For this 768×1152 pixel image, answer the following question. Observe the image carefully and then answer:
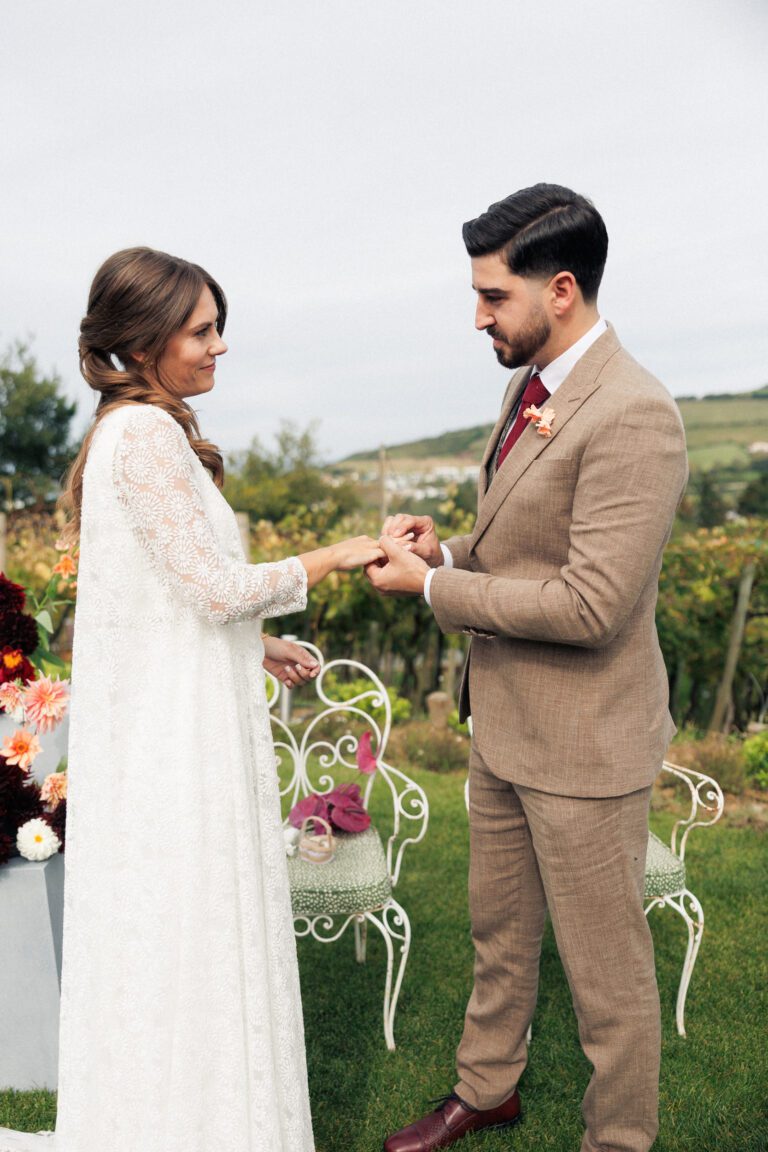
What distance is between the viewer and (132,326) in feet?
6.45

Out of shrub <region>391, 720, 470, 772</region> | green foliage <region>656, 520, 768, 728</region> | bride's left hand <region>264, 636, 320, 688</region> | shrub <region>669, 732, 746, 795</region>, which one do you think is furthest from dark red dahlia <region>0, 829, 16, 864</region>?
green foliage <region>656, 520, 768, 728</region>

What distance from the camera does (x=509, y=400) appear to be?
2596 mm

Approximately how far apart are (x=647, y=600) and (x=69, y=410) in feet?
88.2

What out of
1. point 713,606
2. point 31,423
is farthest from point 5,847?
Answer: point 31,423

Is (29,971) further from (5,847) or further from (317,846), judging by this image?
(317,846)

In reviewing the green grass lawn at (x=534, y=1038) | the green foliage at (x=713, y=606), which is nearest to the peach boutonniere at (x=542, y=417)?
the green grass lawn at (x=534, y=1038)

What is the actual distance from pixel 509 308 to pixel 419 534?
2.46ft

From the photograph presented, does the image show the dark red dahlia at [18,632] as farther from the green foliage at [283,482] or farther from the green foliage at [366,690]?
the green foliage at [283,482]

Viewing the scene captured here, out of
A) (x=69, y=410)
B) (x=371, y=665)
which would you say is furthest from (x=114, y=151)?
(x=69, y=410)

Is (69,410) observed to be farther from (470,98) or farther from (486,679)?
(486,679)

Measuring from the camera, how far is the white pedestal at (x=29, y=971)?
9.31ft

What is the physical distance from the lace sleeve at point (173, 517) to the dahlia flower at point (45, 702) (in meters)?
1.23

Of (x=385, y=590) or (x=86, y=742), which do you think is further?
(x=385, y=590)

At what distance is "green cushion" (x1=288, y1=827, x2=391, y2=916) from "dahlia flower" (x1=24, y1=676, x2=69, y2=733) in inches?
37.9
